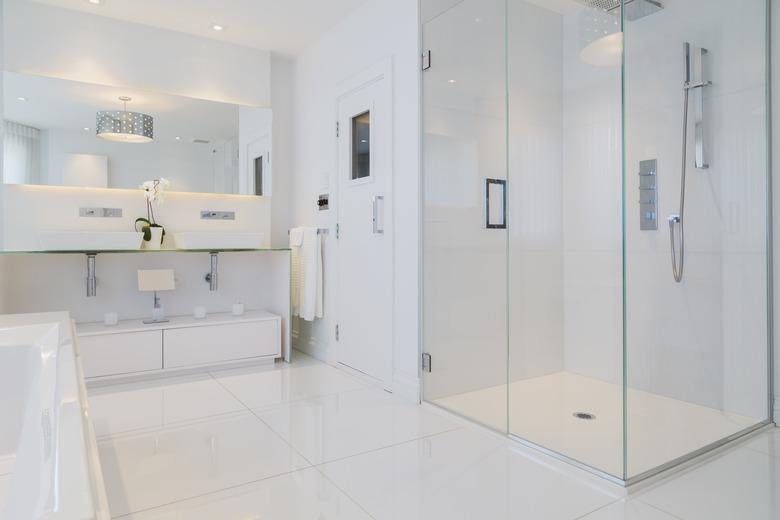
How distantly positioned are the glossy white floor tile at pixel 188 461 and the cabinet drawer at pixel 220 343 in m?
1.07

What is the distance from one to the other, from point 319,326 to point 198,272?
1078 millimetres

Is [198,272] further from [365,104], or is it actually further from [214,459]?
[214,459]

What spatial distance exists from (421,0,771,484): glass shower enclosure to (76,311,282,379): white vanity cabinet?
1540mm

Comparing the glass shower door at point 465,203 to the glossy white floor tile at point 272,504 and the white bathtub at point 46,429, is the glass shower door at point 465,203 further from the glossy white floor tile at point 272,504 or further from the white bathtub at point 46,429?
the white bathtub at point 46,429

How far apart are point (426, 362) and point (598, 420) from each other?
0.96m

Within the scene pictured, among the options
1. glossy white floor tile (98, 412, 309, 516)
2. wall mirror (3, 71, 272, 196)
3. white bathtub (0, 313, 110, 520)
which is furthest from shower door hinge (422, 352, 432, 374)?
wall mirror (3, 71, 272, 196)

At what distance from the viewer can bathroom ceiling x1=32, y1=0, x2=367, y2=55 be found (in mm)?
3426

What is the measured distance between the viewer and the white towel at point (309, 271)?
390cm

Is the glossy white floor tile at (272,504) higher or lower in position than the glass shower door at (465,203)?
lower

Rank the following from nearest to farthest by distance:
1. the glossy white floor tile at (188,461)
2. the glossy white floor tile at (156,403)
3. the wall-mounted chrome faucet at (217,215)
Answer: the glossy white floor tile at (188,461)
the glossy white floor tile at (156,403)
the wall-mounted chrome faucet at (217,215)

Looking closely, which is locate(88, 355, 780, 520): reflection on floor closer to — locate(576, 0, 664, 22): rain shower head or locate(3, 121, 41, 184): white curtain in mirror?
locate(3, 121, 41, 184): white curtain in mirror

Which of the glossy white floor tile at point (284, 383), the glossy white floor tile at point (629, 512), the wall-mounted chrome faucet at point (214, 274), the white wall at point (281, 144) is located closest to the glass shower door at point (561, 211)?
the glossy white floor tile at point (629, 512)

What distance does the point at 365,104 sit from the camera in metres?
3.44

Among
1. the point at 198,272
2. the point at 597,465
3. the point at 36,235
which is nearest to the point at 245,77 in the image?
the point at 198,272
